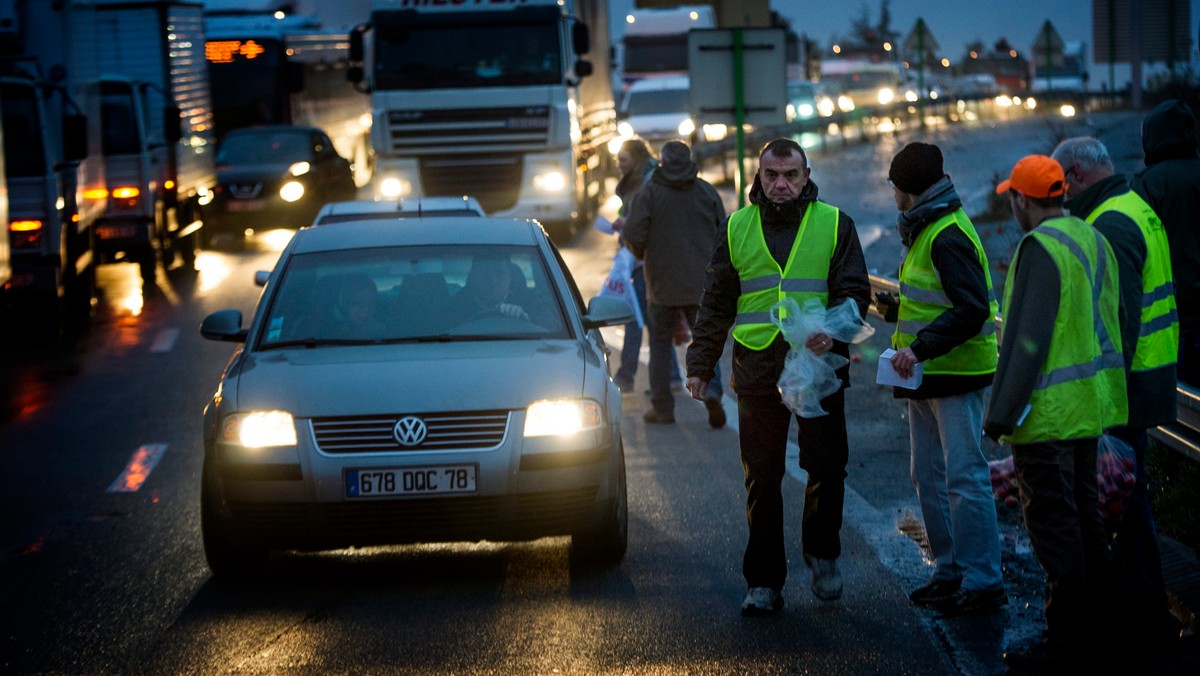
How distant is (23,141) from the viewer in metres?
16.8

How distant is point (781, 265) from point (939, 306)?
0.61m

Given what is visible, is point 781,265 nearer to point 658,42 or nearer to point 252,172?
point 252,172

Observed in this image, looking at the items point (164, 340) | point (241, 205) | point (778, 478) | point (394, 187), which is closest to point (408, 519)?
point (778, 478)

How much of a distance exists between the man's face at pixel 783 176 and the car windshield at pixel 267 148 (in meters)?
23.2

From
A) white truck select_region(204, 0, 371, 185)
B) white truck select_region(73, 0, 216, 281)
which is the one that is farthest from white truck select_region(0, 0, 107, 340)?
white truck select_region(204, 0, 371, 185)

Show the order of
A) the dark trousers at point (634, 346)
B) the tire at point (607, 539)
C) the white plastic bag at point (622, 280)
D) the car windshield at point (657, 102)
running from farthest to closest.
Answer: the car windshield at point (657, 102), the dark trousers at point (634, 346), the white plastic bag at point (622, 280), the tire at point (607, 539)

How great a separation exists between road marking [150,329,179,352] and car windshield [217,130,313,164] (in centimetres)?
1175

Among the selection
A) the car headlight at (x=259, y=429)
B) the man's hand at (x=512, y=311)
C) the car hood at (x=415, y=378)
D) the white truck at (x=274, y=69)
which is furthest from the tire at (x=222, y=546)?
the white truck at (x=274, y=69)

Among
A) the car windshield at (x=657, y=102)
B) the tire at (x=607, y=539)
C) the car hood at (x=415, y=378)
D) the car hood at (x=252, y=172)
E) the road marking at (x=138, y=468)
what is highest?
the car windshield at (x=657, y=102)

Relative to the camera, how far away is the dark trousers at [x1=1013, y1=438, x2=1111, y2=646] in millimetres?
5684

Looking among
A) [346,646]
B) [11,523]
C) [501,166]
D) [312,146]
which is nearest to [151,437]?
[11,523]

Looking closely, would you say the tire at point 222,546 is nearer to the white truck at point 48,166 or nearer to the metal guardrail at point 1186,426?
the metal guardrail at point 1186,426

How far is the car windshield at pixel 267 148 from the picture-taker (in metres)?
29.0

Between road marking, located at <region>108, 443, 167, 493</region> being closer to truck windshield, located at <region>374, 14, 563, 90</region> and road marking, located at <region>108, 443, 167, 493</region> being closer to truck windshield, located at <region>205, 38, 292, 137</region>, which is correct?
truck windshield, located at <region>374, 14, 563, 90</region>
